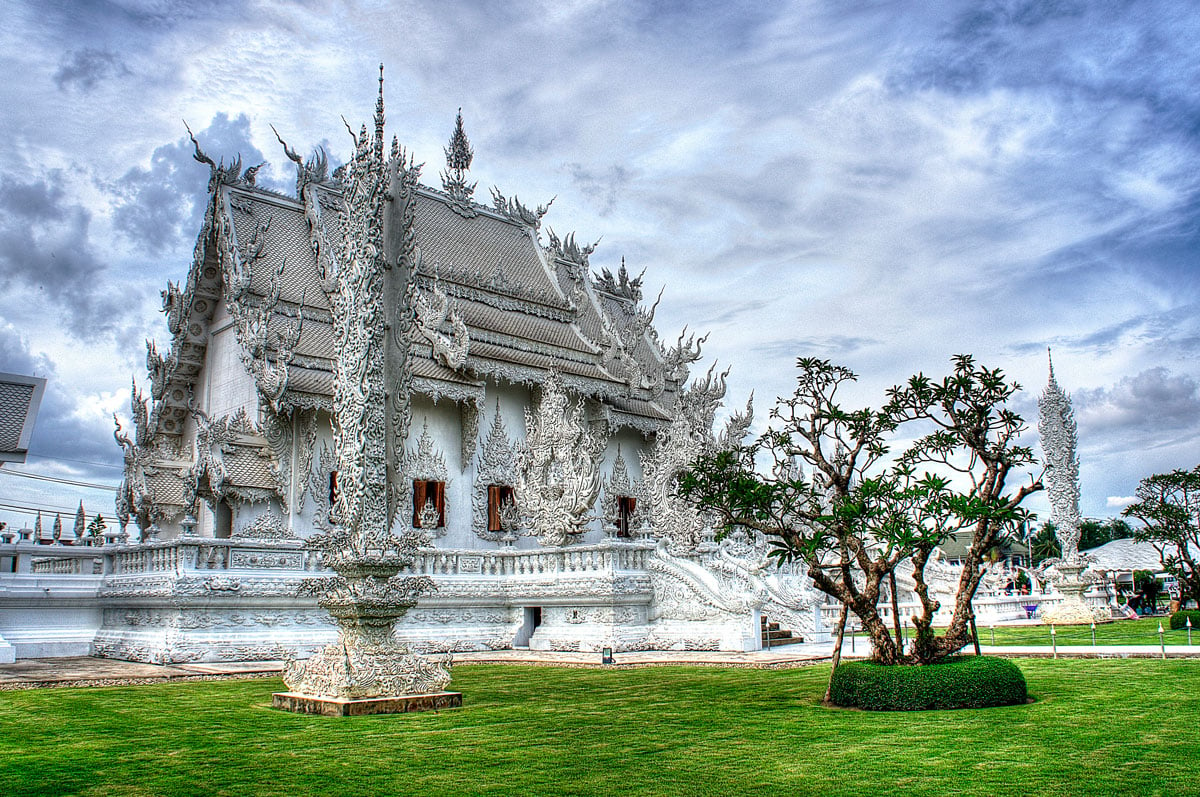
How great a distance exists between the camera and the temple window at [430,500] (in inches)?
754

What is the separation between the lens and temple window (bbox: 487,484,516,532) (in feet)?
66.4

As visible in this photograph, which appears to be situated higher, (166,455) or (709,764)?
(166,455)

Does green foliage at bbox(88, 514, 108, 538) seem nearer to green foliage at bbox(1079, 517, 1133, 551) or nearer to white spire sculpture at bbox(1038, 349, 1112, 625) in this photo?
white spire sculpture at bbox(1038, 349, 1112, 625)

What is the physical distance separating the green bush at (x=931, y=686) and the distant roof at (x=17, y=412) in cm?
705

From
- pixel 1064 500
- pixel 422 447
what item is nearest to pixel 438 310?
pixel 422 447

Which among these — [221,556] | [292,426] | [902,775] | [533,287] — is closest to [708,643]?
[221,556]

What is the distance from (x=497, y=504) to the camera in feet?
66.8

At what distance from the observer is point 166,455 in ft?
66.7

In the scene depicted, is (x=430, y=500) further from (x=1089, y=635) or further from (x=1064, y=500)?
(x=1064, y=500)

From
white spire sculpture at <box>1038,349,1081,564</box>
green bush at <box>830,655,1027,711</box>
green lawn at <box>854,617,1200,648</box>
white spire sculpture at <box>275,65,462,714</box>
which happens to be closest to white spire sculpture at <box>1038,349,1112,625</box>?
white spire sculpture at <box>1038,349,1081,564</box>

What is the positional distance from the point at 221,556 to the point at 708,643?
7221 mm

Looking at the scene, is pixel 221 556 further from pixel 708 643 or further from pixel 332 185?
pixel 332 185

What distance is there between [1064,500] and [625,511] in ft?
41.1

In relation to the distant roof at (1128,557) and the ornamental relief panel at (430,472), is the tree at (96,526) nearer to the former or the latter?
the ornamental relief panel at (430,472)
